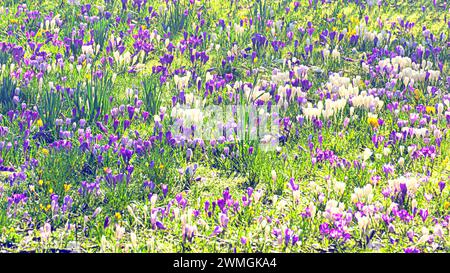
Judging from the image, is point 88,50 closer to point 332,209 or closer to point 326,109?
point 326,109

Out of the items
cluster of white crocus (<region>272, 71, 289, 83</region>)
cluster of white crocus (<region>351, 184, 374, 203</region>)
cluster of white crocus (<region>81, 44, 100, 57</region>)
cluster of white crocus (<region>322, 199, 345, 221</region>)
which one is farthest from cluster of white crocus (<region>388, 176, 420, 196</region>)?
cluster of white crocus (<region>81, 44, 100, 57</region>)

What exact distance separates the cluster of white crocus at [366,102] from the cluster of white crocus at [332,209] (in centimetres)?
229

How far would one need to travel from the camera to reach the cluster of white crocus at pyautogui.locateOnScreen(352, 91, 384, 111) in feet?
25.1

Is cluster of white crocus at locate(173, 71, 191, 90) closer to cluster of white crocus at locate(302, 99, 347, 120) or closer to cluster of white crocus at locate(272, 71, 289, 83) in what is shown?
cluster of white crocus at locate(272, 71, 289, 83)

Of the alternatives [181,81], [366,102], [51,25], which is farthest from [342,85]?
[51,25]

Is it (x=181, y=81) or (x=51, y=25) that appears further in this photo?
(x=51, y=25)

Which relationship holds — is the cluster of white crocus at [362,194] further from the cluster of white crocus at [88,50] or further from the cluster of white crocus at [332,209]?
the cluster of white crocus at [88,50]

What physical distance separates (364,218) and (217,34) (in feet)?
17.4

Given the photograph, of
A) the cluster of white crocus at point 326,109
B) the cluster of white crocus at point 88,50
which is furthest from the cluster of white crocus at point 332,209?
the cluster of white crocus at point 88,50

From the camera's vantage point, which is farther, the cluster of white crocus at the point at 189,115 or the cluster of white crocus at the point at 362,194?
the cluster of white crocus at the point at 189,115

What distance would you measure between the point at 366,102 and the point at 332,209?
2.44 meters

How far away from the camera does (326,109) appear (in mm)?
7441

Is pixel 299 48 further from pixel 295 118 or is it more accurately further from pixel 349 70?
pixel 295 118

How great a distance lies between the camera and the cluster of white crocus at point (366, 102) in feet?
25.1
